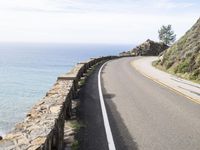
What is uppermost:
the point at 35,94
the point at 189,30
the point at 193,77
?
the point at 189,30

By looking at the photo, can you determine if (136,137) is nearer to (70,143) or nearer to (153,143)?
(153,143)

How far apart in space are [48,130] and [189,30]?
45.2 metres

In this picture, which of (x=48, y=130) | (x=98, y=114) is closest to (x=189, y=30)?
(x=98, y=114)

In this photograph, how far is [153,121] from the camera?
1298 centimetres

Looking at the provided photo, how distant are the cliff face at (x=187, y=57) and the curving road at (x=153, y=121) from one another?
48.4 feet

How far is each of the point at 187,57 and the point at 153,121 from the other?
28096mm

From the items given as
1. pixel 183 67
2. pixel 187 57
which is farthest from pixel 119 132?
pixel 187 57

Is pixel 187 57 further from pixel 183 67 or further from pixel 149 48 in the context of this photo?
pixel 149 48

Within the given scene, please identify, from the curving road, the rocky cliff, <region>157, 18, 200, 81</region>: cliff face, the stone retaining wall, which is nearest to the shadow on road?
the curving road

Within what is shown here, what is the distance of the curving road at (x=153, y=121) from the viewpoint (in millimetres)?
10188

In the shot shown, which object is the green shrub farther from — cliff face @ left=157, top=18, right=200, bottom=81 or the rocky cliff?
the rocky cliff

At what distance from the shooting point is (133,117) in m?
13.7

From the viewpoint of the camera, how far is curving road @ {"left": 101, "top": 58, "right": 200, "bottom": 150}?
10188 mm

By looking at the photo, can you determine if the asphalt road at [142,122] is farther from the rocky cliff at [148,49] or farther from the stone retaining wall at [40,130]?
the rocky cliff at [148,49]
